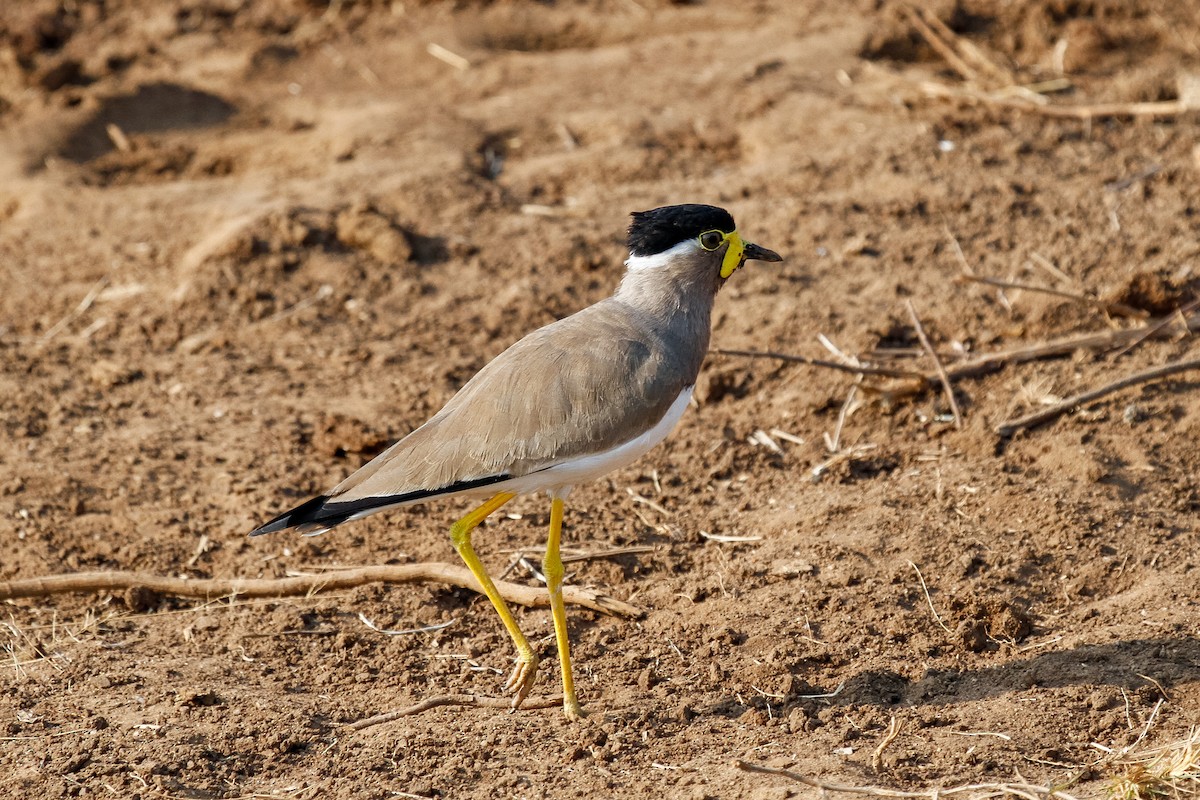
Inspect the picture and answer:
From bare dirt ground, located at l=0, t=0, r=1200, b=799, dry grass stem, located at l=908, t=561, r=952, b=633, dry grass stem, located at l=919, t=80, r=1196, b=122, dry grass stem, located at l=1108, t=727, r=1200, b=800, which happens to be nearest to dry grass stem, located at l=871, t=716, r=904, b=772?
bare dirt ground, located at l=0, t=0, r=1200, b=799

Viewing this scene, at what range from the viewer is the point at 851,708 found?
510 centimetres

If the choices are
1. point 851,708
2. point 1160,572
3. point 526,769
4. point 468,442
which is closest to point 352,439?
point 468,442

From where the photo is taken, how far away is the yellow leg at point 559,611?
5141mm

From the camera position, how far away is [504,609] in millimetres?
5309

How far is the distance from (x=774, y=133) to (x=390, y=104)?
3059 mm

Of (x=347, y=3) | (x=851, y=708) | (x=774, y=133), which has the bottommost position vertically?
(x=851, y=708)

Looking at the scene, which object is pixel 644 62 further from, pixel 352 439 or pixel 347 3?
pixel 352 439

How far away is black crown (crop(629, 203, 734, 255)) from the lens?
5660mm

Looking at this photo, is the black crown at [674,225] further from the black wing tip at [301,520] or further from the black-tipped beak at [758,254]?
the black wing tip at [301,520]

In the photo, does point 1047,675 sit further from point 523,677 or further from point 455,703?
point 455,703

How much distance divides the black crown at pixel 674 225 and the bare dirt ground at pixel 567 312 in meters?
1.48

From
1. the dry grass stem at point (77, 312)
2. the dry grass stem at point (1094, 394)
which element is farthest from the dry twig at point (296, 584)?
the dry grass stem at point (77, 312)

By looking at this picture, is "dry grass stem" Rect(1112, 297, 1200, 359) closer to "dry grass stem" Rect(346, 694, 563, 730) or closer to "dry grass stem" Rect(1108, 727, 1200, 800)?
"dry grass stem" Rect(1108, 727, 1200, 800)

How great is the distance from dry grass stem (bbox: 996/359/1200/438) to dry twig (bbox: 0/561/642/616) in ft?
7.13
